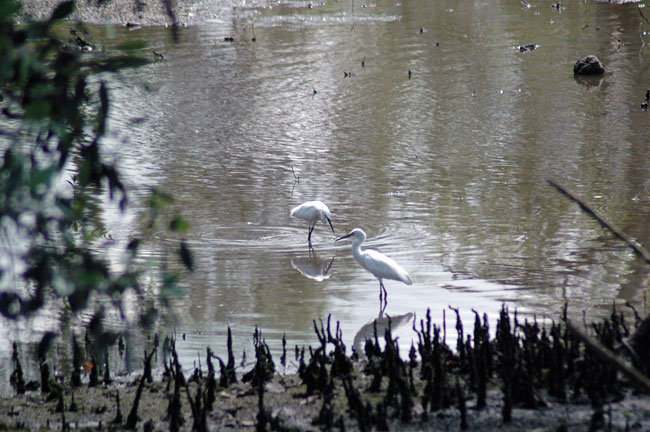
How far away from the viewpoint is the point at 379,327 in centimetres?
682

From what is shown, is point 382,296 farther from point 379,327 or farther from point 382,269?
point 379,327

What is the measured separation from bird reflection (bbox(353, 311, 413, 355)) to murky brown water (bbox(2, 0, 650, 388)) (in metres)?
0.10

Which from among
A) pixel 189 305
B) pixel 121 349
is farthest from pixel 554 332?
pixel 189 305

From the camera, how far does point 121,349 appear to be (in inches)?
235

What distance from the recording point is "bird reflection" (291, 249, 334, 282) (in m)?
8.28

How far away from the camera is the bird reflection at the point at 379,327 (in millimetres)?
6516

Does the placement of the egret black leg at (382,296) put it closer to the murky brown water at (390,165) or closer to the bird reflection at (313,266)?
the murky brown water at (390,165)

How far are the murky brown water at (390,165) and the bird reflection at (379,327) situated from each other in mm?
102

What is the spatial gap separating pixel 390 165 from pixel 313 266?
423cm

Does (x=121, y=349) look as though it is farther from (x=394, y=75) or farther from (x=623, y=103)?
(x=394, y=75)

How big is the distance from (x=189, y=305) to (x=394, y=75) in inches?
510

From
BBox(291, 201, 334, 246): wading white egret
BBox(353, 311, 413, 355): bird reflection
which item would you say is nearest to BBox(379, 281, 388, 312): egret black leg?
BBox(353, 311, 413, 355): bird reflection

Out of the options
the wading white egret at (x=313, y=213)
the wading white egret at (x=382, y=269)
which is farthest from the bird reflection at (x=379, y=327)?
the wading white egret at (x=313, y=213)

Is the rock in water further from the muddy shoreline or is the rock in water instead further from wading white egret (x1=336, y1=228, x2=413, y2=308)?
the muddy shoreline
